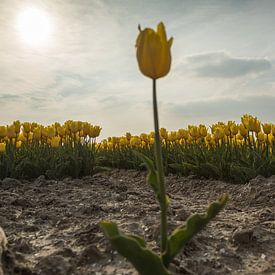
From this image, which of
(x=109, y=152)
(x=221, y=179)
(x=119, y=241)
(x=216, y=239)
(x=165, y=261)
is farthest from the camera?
(x=109, y=152)

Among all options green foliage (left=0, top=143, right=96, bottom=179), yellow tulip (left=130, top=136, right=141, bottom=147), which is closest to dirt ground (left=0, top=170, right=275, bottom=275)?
green foliage (left=0, top=143, right=96, bottom=179)

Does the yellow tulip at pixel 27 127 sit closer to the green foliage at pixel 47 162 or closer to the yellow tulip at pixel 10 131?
the green foliage at pixel 47 162

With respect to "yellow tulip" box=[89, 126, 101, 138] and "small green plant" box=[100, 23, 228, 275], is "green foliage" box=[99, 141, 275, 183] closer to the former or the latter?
"yellow tulip" box=[89, 126, 101, 138]

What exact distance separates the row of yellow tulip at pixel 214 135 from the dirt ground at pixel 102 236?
1154 millimetres

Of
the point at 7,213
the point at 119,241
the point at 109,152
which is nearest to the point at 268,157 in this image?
the point at 7,213

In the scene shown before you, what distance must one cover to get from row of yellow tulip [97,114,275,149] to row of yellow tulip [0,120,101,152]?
77.8 inches

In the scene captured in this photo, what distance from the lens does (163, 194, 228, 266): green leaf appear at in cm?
164

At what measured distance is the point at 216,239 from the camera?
2.81 metres

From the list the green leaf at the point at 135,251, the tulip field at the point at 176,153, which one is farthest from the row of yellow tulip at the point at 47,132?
the green leaf at the point at 135,251

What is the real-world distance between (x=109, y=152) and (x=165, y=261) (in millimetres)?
8877

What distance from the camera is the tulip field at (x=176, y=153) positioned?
5994 mm

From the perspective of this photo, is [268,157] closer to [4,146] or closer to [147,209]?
[147,209]

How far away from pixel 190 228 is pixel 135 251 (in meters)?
0.24

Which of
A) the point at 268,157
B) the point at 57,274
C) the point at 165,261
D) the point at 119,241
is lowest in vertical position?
the point at 57,274
